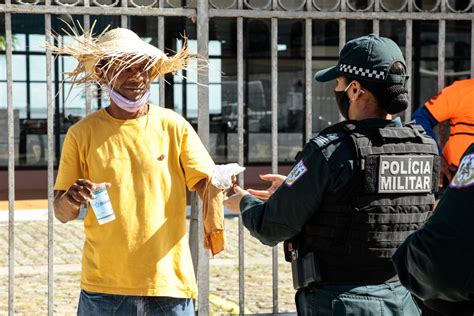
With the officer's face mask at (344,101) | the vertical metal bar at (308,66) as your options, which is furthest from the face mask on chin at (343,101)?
the vertical metal bar at (308,66)

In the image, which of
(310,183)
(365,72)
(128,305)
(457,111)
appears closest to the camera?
(310,183)

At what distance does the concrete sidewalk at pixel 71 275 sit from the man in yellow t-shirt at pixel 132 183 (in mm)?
2626

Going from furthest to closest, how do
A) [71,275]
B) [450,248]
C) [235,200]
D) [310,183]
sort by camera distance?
[71,275] → [235,200] → [310,183] → [450,248]

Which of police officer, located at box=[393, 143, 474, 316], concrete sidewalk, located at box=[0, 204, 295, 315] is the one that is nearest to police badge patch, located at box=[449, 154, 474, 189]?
police officer, located at box=[393, 143, 474, 316]

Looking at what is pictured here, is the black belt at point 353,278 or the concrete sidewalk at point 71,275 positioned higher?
the black belt at point 353,278

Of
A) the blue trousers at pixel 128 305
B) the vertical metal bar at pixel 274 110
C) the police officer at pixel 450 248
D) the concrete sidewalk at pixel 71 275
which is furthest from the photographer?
the concrete sidewalk at pixel 71 275

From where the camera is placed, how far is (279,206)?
9.65ft

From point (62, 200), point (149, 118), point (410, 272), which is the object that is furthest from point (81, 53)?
→ point (410, 272)

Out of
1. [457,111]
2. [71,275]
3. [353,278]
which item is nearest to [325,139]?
[353,278]

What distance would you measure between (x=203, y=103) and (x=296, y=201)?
74.0 inches

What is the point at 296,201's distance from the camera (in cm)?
289

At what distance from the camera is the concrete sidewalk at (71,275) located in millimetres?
6566

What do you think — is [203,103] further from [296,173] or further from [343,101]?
[296,173]

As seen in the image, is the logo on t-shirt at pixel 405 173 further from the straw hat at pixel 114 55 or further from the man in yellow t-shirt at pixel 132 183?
the straw hat at pixel 114 55
